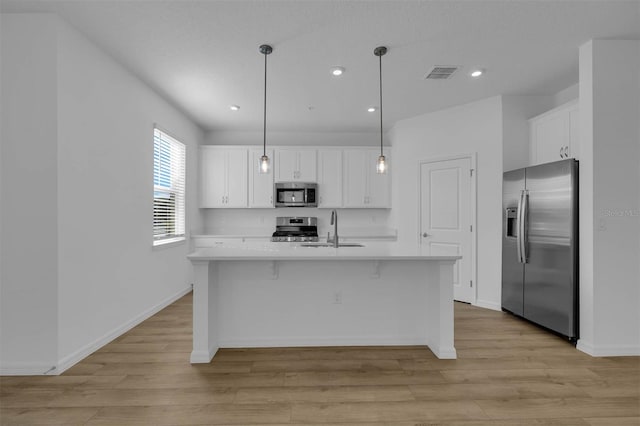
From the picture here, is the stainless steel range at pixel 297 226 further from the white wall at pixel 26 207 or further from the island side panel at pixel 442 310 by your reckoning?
the white wall at pixel 26 207

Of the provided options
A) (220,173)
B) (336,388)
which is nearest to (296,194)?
(220,173)

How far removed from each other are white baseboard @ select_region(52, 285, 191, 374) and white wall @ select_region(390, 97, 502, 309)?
3607 millimetres

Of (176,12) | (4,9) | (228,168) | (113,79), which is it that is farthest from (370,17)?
(228,168)

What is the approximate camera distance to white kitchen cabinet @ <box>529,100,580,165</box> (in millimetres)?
3377

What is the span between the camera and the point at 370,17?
242 centimetres

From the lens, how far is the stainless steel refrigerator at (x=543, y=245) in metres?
2.93

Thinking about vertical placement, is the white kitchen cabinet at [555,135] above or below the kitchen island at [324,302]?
above

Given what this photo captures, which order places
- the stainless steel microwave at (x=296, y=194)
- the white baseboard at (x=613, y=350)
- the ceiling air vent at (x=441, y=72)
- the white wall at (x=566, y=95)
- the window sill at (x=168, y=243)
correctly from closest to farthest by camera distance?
the white baseboard at (x=613, y=350) < the ceiling air vent at (x=441, y=72) < the white wall at (x=566, y=95) < the window sill at (x=168, y=243) < the stainless steel microwave at (x=296, y=194)

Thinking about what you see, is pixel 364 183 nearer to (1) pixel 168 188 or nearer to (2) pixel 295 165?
(2) pixel 295 165

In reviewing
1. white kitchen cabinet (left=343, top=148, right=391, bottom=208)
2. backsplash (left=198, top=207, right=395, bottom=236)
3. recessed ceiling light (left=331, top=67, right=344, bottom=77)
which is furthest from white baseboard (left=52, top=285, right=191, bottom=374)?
recessed ceiling light (left=331, top=67, right=344, bottom=77)

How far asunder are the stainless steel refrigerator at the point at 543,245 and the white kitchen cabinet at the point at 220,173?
4020 mm

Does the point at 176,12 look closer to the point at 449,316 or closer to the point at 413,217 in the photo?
the point at 449,316

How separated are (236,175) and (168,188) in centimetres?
127

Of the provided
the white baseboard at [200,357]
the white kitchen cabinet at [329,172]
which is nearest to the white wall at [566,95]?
the white kitchen cabinet at [329,172]
